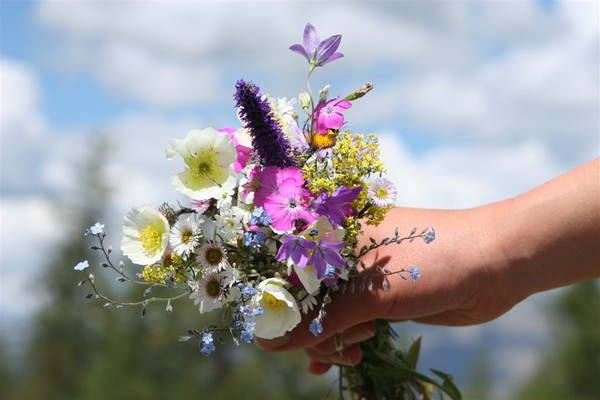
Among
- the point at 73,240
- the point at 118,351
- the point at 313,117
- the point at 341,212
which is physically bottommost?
the point at 341,212

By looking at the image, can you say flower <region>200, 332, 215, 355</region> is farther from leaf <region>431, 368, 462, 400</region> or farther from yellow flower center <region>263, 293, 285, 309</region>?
leaf <region>431, 368, 462, 400</region>

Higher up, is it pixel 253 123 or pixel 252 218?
pixel 253 123

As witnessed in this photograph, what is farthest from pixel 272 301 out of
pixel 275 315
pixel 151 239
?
pixel 151 239

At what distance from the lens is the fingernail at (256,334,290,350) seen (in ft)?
7.61

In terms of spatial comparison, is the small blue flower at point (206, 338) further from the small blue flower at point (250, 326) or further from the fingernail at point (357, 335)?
the fingernail at point (357, 335)

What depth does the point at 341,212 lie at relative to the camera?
1.91m

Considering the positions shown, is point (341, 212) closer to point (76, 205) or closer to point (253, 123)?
point (253, 123)

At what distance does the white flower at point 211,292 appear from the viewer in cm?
196

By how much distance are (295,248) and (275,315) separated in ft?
0.80

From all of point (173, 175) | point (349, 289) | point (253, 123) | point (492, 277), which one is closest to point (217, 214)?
point (173, 175)

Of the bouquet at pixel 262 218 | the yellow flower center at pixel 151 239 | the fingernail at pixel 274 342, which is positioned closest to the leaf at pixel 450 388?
the fingernail at pixel 274 342

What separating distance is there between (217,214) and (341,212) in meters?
0.39

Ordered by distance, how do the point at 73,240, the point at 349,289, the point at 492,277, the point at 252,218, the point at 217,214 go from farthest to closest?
the point at 73,240
the point at 492,277
the point at 349,289
the point at 217,214
the point at 252,218

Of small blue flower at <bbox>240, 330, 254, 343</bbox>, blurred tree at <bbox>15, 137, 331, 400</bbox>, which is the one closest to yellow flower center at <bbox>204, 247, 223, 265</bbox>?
small blue flower at <bbox>240, 330, 254, 343</bbox>
